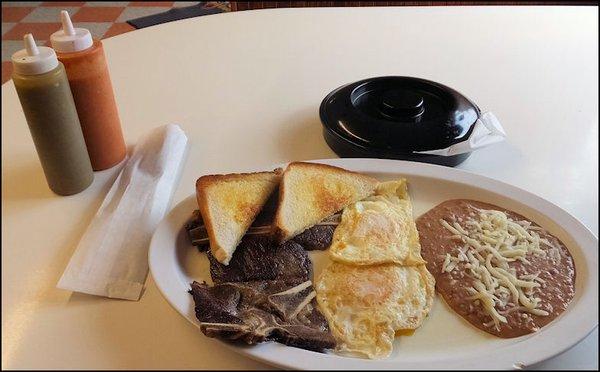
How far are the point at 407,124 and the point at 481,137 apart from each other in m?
0.13

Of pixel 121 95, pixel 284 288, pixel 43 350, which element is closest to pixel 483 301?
pixel 284 288

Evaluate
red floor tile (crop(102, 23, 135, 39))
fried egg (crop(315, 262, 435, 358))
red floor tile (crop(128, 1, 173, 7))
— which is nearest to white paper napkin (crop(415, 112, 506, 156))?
fried egg (crop(315, 262, 435, 358))

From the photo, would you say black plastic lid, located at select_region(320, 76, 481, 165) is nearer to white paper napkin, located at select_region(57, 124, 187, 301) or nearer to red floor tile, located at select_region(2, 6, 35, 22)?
white paper napkin, located at select_region(57, 124, 187, 301)

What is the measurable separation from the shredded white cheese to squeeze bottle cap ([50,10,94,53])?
1.98 ft

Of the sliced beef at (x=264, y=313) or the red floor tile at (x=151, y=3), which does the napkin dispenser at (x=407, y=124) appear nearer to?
the sliced beef at (x=264, y=313)

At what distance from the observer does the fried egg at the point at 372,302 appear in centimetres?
64

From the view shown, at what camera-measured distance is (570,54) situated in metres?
1.29

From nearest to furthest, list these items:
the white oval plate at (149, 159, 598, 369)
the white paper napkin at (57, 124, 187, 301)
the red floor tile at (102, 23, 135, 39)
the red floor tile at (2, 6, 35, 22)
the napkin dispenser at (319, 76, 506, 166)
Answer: the white oval plate at (149, 159, 598, 369)
the white paper napkin at (57, 124, 187, 301)
the napkin dispenser at (319, 76, 506, 166)
the red floor tile at (102, 23, 135, 39)
the red floor tile at (2, 6, 35, 22)

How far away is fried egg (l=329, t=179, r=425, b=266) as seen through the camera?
0.73m

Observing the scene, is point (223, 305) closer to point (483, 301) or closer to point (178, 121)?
point (483, 301)

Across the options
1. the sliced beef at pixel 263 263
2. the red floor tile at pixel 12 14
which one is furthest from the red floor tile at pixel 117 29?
the red floor tile at pixel 12 14

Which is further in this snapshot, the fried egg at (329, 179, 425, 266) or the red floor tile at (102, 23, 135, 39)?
the red floor tile at (102, 23, 135, 39)

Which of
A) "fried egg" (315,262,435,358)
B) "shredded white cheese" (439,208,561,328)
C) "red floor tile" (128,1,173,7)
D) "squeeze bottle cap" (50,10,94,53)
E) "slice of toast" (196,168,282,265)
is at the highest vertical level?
"squeeze bottle cap" (50,10,94,53)

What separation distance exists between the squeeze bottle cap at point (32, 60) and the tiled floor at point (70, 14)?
0.09 feet
